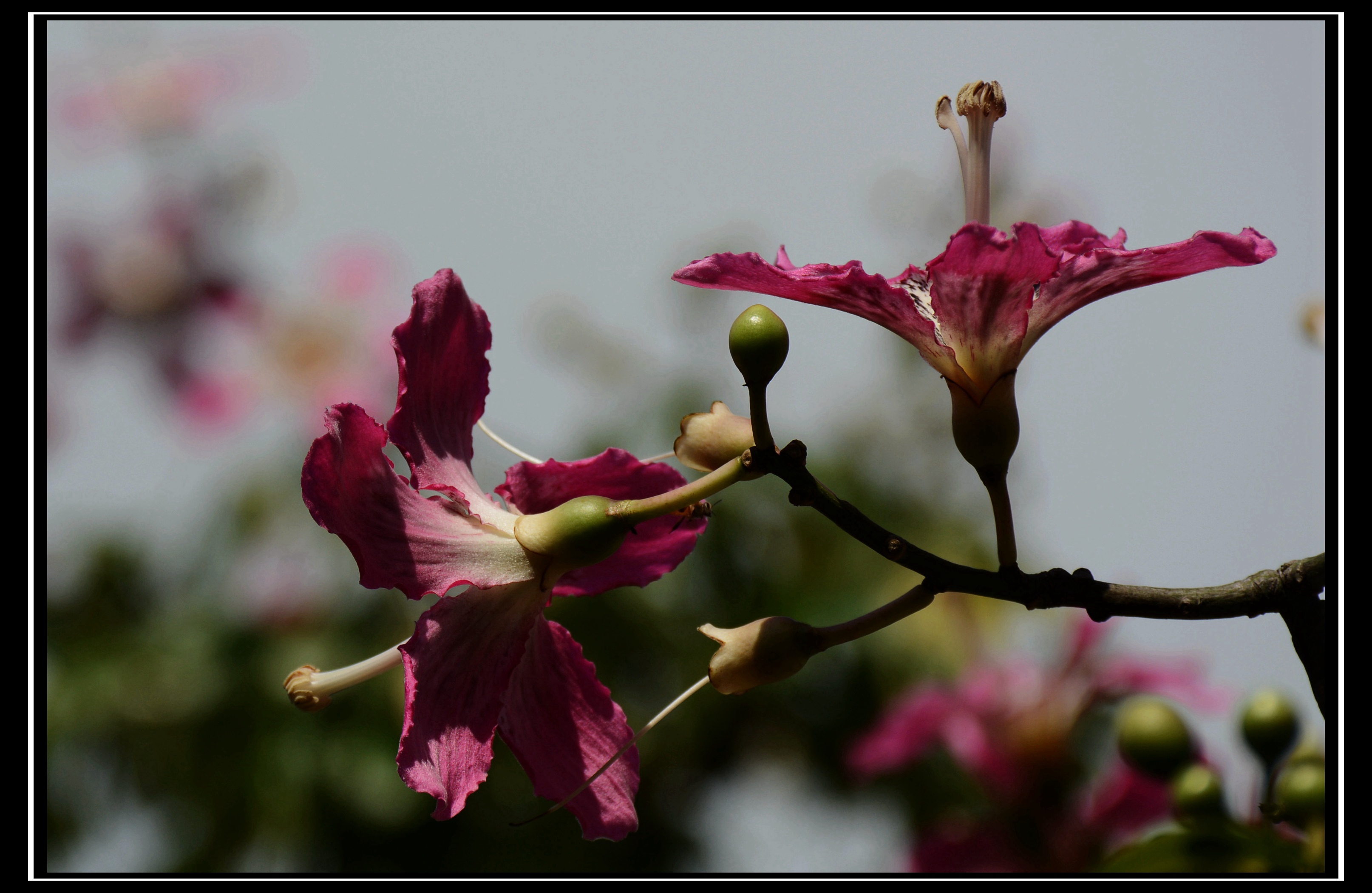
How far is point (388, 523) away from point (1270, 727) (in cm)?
82

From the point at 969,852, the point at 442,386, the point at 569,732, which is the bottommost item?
the point at 969,852

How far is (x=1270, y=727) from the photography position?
1026 millimetres

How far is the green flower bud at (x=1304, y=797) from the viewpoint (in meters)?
0.97

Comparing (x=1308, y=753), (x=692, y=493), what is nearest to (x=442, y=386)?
(x=692, y=493)

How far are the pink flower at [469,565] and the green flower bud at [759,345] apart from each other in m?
0.17

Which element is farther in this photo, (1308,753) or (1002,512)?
(1308,753)

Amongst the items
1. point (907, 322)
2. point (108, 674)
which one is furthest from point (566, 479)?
point (108, 674)

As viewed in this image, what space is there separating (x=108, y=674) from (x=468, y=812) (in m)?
0.67

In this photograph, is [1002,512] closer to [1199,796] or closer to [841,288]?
[841,288]

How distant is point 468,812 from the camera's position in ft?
5.87

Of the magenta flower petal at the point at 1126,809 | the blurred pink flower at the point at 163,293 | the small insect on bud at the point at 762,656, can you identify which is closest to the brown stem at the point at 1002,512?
the small insect on bud at the point at 762,656

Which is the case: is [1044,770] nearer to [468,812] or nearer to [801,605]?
[801,605]

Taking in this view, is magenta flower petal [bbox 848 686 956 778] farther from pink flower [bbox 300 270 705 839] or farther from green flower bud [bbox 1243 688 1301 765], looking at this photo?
pink flower [bbox 300 270 705 839]

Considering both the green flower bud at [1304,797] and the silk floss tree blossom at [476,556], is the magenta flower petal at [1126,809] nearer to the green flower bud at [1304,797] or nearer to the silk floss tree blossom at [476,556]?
the green flower bud at [1304,797]
